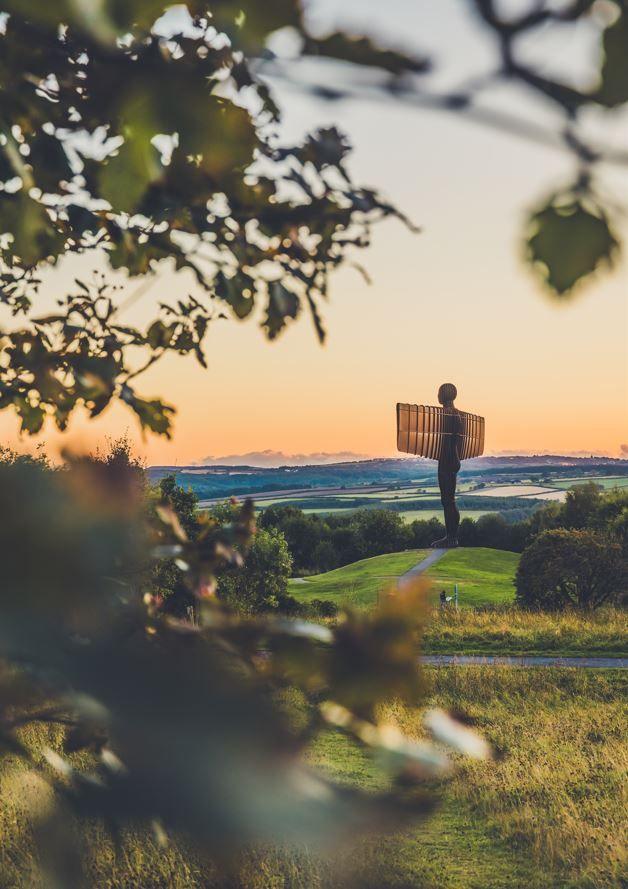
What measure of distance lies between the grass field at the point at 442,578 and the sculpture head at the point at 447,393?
6.81 m

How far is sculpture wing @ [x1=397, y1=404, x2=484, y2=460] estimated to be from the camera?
27016mm

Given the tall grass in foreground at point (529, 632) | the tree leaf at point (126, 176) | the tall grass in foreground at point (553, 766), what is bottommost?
the tall grass in foreground at point (529, 632)

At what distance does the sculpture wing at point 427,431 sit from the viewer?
88.6ft

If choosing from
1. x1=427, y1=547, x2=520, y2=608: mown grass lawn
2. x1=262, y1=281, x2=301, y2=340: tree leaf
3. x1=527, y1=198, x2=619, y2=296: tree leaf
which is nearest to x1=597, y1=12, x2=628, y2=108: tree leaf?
x1=527, y1=198, x2=619, y2=296: tree leaf

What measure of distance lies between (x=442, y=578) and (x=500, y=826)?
25858mm

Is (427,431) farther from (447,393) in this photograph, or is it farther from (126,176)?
(126,176)

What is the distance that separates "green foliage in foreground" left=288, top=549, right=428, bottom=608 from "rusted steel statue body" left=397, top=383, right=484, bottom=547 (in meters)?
4.70

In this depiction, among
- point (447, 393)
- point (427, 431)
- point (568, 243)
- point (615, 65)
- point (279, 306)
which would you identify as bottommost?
point (568, 243)

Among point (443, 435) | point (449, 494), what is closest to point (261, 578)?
point (449, 494)

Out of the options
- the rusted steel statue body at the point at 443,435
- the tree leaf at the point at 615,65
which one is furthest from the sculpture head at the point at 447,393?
the tree leaf at the point at 615,65

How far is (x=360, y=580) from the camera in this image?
35438 millimetres

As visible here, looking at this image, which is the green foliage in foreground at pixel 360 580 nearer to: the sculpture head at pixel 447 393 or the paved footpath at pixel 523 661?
the sculpture head at pixel 447 393

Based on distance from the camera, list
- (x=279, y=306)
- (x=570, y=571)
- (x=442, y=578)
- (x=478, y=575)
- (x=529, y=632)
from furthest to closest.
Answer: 1. (x=478, y=575)
2. (x=442, y=578)
3. (x=570, y=571)
4. (x=529, y=632)
5. (x=279, y=306)

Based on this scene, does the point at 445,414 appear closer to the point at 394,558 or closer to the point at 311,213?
the point at 394,558
